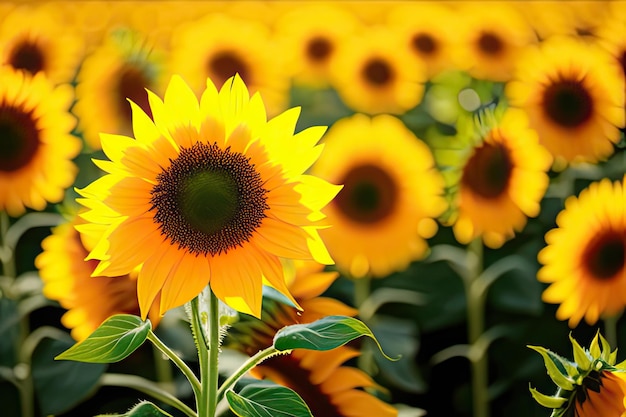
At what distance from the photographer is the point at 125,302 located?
1.65 feet

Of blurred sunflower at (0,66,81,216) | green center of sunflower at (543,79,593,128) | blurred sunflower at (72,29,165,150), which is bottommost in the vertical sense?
green center of sunflower at (543,79,593,128)

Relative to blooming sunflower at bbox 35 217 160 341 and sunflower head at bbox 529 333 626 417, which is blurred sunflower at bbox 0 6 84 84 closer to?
blooming sunflower at bbox 35 217 160 341

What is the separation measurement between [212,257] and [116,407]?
11.3 inches

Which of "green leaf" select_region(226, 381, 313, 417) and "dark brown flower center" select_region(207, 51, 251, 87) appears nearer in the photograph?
"green leaf" select_region(226, 381, 313, 417)

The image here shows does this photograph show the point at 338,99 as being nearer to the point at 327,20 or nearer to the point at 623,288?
the point at 327,20

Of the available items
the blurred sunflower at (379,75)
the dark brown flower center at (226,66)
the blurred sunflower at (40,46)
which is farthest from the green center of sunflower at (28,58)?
the blurred sunflower at (379,75)

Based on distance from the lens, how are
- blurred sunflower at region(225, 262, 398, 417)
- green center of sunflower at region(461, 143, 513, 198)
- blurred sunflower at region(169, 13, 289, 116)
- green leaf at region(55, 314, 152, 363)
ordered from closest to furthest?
green leaf at region(55, 314, 152, 363)
blurred sunflower at region(225, 262, 398, 417)
green center of sunflower at region(461, 143, 513, 198)
blurred sunflower at region(169, 13, 289, 116)

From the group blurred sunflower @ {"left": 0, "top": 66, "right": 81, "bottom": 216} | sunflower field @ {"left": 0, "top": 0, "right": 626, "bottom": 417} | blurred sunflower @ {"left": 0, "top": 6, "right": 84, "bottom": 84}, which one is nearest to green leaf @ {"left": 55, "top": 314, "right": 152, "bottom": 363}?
sunflower field @ {"left": 0, "top": 0, "right": 626, "bottom": 417}

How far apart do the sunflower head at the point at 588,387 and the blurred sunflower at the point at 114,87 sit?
1.26 ft

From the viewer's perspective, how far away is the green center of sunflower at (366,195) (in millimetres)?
598

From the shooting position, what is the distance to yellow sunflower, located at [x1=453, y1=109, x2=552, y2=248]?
592 mm

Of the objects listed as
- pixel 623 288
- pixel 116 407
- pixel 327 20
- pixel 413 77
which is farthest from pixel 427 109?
pixel 116 407

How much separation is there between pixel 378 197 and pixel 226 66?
0.64 feet

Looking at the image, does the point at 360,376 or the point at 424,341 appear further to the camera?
the point at 424,341
